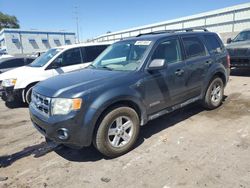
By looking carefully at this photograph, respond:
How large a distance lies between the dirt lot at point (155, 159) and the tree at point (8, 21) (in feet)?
239

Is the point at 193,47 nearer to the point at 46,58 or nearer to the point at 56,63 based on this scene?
the point at 56,63

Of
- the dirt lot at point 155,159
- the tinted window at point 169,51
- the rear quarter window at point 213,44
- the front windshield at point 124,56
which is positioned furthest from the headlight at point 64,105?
the rear quarter window at point 213,44

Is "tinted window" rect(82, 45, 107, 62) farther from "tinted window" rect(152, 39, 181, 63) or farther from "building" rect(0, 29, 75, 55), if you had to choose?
"building" rect(0, 29, 75, 55)

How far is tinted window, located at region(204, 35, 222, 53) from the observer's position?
17.9 feet

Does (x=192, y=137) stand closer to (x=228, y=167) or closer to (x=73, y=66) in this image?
(x=228, y=167)

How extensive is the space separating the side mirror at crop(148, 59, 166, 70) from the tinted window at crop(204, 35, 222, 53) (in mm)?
2057

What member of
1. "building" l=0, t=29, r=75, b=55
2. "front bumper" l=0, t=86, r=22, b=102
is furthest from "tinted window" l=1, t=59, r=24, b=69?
"building" l=0, t=29, r=75, b=55

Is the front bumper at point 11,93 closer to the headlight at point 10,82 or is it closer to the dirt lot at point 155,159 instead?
the headlight at point 10,82

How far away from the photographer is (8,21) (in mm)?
68312

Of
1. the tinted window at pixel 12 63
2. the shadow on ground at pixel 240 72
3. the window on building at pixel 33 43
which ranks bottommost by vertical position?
the shadow on ground at pixel 240 72

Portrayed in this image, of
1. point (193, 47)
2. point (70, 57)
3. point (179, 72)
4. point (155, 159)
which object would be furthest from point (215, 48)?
point (70, 57)

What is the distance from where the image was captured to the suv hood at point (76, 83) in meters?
3.48

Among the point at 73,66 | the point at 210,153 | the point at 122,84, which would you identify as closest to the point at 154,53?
the point at 122,84

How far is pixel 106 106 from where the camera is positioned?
3.52 meters
